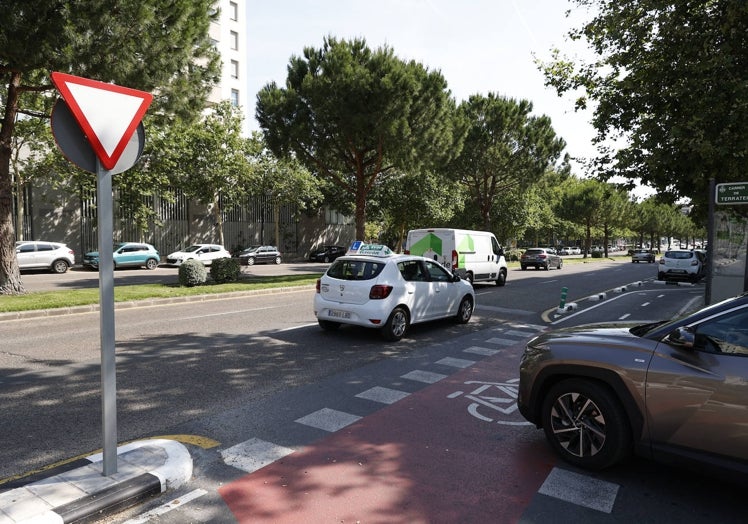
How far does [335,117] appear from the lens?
2175 cm

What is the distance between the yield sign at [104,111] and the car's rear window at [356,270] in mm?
5541

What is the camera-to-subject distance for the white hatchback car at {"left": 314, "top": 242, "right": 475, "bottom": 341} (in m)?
8.52

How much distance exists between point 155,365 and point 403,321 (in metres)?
4.19

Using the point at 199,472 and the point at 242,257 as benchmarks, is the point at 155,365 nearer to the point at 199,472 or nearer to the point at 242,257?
the point at 199,472

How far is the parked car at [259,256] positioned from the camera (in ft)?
113

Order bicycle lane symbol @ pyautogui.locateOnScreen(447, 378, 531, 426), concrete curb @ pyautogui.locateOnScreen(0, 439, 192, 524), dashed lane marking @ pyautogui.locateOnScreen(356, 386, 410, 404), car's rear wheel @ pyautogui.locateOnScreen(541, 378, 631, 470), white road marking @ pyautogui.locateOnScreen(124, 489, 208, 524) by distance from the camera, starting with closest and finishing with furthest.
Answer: concrete curb @ pyautogui.locateOnScreen(0, 439, 192, 524) < white road marking @ pyautogui.locateOnScreen(124, 489, 208, 524) < car's rear wheel @ pyautogui.locateOnScreen(541, 378, 631, 470) < bicycle lane symbol @ pyautogui.locateOnScreen(447, 378, 531, 426) < dashed lane marking @ pyautogui.locateOnScreen(356, 386, 410, 404)

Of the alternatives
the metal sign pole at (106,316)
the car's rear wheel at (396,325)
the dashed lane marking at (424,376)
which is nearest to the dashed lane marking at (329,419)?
the dashed lane marking at (424,376)

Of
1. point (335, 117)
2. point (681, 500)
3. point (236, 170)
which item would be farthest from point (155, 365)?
point (236, 170)

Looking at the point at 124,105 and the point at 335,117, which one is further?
the point at 335,117

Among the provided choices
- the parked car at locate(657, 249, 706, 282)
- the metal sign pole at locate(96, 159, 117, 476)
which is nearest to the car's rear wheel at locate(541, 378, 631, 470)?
the metal sign pole at locate(96, 159, 117, 476)

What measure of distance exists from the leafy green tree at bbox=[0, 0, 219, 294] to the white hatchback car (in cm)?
746

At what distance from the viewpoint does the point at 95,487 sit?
128 inches

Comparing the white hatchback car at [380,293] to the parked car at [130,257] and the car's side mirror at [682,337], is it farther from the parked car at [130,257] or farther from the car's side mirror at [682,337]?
the parked car at [130,257]

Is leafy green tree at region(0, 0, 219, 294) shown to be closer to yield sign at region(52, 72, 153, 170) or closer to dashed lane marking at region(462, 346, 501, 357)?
yield sign at region(52, 72, 153, 170)
